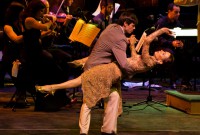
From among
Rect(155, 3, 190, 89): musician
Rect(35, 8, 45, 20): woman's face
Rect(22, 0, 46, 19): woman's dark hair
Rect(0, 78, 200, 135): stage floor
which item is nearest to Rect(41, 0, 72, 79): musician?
Rect(35, 8, 45, 20): woman's face

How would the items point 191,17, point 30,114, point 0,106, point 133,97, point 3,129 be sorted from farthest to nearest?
1. point 191,17
2. point 133,97
3. point 0,106
4. point 30,114
5. point 3,129

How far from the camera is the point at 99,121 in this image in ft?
24.6

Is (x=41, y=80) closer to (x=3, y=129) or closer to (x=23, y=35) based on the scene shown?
(x=23, y=35)

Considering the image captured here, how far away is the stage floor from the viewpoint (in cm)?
680

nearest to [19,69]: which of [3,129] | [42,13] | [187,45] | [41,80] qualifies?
[41,80]

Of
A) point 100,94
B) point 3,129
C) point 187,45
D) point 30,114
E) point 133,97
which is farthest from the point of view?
point 187,45

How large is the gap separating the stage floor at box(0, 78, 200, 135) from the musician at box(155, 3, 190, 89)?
128 cm

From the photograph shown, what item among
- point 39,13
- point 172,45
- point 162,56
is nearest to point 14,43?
point 39,13

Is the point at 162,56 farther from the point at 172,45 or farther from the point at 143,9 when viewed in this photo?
the point at 143,9

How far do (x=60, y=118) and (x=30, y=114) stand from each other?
560 millimetres

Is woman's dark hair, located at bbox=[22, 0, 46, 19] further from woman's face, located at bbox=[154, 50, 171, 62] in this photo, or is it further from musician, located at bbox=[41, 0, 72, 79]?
woman's face, located at bbox=[154, 50, 171, 62]

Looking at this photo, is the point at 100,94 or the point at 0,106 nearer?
the point at 100,94

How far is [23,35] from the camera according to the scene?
808 cm

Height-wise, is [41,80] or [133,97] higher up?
[41,80]
